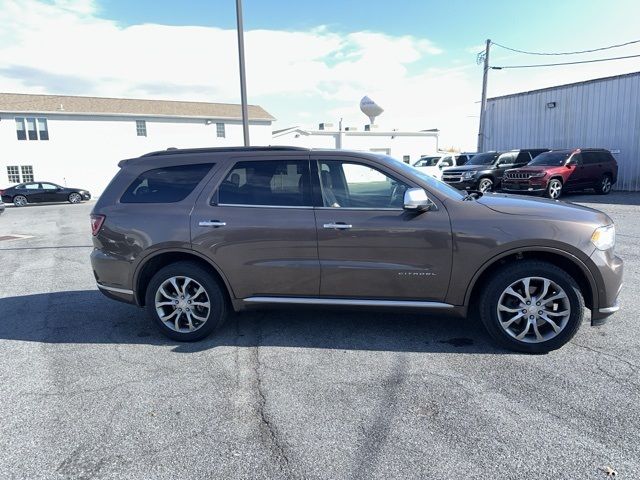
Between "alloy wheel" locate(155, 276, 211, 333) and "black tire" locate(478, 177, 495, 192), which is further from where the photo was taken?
"black tire" locate(478, 177, 495, 192)

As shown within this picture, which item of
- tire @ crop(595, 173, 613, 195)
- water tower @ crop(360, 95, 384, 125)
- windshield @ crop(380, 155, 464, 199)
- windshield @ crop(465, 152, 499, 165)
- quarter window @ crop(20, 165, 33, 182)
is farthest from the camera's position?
water tower @ crop(360, 95, 384, 125)

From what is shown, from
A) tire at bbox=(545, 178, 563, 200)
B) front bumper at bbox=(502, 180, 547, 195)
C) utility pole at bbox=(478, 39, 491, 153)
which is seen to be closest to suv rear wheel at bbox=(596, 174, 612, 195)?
tire at bbox=(545, 178, 563, 200)

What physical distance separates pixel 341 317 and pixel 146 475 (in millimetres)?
2699

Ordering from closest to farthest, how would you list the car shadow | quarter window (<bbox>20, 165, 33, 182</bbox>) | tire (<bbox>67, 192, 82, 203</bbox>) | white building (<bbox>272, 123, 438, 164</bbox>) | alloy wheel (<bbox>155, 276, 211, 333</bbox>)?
1. the car shadow
2. alloy wheel (<bbox>155, 276, 211, 333</bbox>)
3. tire (<bbox>67, 192, 82, 203</bbox>)
4. quarter window (<bbox>20, 165, 33, 182</bbox>)
5. white building (<bbox>272, 123, 438, 164</bbox>)

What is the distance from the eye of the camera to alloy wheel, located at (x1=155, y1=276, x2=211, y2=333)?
14.4ft

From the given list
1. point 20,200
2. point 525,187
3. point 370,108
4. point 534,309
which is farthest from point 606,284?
point 370,108

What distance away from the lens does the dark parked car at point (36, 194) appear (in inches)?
1033

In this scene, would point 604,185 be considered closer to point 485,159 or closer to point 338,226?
point 485,159

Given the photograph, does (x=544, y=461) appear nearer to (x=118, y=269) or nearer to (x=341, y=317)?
(x=341, y=317)

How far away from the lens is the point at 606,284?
12.5ft

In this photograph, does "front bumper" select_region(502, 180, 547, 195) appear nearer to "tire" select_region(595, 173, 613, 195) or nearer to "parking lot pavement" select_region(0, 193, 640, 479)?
"tire" select_region(595, 173, 613, 195)

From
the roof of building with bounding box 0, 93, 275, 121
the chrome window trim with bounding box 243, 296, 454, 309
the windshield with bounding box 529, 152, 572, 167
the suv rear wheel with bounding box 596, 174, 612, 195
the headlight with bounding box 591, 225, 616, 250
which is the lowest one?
the chrome window trim with bounding box 243, 296, 454, 309

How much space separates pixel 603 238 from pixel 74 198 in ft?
96.5

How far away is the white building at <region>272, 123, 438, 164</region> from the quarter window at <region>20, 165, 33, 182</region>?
19.5 m
